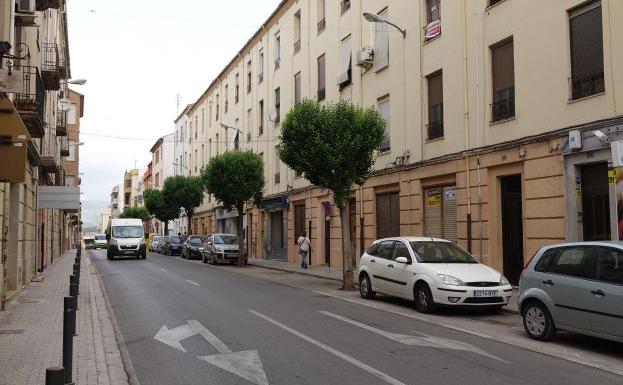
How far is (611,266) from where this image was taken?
764cm

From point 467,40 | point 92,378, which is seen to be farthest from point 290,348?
point 467,40

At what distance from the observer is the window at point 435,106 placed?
1862 cm

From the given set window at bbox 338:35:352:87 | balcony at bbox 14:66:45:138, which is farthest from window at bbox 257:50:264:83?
balcony at bbox 14:66:45:138

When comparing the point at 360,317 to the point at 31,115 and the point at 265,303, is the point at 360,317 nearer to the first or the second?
the point at 265,303

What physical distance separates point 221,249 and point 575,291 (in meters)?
23.3

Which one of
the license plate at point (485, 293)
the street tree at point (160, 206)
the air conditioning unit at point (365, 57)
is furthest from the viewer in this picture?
the street tree at point (160, 206)

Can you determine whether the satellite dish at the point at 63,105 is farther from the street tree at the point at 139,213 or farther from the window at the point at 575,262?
the street tree at the point at 139,213

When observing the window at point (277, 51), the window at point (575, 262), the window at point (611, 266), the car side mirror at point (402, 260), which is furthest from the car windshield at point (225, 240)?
the window at point (611, 266)

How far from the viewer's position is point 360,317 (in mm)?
10898

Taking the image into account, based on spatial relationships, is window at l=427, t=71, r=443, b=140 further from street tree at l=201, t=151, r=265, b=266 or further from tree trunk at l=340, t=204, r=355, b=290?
street tree at l=201, t=151, r=265, b=266

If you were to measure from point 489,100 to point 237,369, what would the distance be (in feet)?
39.7

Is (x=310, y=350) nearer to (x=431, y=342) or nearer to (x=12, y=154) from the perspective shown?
(x=431, y=342)

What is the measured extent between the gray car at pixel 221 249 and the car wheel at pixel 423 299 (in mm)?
18908

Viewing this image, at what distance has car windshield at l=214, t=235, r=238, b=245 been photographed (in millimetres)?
30547
